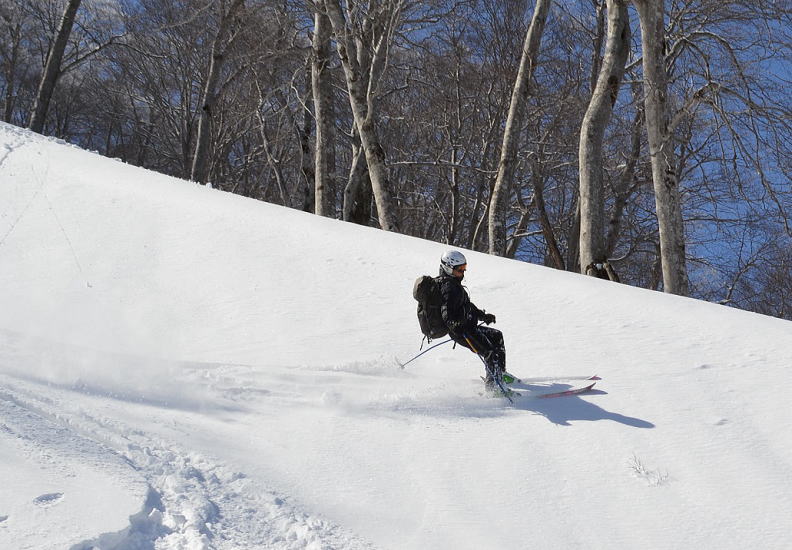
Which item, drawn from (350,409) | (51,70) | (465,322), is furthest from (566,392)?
(51,70)

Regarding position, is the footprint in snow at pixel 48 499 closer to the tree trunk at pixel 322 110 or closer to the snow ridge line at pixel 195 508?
the snow ridge line at pixel 195 508

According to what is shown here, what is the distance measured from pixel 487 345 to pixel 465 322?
0.28 meters

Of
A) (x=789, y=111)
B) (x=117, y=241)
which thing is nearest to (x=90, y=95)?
(x=117, y=241)

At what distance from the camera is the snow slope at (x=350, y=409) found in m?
4.57

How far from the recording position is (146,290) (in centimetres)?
920

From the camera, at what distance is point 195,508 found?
14.6 feet

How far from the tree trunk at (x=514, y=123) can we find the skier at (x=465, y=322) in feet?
22.0

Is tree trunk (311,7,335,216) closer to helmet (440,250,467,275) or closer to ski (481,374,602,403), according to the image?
helmet (440,250,467,275)

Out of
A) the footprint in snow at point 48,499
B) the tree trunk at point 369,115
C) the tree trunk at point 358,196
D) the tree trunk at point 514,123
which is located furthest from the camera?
the tree trunk at point 358,196

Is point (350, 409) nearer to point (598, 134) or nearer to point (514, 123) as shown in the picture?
point (598, 134)

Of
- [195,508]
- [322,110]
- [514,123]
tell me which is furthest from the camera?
[322,110]

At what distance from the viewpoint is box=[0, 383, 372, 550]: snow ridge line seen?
13.5 feet

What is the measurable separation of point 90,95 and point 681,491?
33249 millimetres

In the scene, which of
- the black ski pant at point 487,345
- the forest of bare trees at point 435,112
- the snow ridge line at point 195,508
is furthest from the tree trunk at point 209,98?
the snow ridge line at point 195,508
